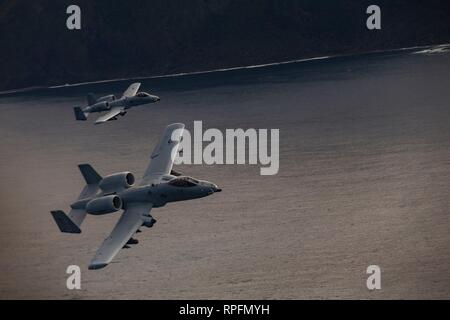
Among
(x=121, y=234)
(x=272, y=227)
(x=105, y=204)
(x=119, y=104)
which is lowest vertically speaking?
(x=121, y=234)

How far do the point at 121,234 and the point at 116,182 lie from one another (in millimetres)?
12303

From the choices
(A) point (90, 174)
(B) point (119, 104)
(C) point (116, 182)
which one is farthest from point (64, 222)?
(B) point (119, 104)

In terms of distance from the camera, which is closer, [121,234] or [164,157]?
[121,234]

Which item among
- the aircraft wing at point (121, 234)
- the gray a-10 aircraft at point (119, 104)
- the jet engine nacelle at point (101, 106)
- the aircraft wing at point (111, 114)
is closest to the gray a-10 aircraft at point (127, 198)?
the aircraft wing at point (121, 234)

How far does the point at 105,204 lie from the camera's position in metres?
118

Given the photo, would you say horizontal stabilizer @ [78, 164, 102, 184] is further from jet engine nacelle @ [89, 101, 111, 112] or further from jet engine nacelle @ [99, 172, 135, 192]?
jet engine nacelle @ [89, 101, 111, 112]

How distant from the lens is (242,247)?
12812 centimetres

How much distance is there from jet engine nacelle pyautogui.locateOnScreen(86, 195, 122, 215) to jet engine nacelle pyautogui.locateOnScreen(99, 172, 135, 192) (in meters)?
4.51

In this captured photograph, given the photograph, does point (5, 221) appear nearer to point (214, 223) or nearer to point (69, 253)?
point (69, 253)

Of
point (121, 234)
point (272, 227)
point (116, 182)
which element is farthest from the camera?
point (272, 227)

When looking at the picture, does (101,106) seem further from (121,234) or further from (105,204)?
(121,234)

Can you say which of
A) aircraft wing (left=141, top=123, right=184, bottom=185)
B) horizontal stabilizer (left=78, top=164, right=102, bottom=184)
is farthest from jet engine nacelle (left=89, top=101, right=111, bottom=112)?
horizontal stabilizer (left=78, top=164, right=102, bottom=184)
